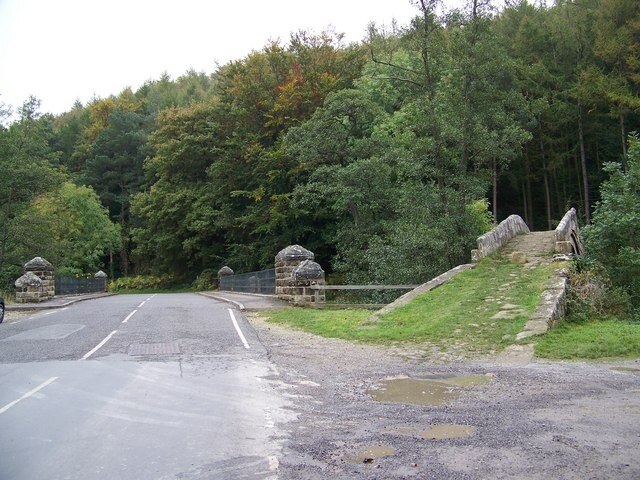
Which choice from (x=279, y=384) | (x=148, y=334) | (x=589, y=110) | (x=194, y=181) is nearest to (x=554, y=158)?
(x=589, y=110)

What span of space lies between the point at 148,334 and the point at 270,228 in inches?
988

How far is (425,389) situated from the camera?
25.5 feet

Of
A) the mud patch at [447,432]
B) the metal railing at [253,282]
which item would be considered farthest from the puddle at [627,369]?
the metal railing at [253,282]

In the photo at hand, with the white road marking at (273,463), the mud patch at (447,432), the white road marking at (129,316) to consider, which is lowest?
the mud patch at (447,432)

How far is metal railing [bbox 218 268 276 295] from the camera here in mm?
24705

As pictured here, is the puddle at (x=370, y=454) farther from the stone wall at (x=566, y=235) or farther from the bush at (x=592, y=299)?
the stone wall at (x=566, y=235)

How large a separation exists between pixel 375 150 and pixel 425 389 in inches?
838

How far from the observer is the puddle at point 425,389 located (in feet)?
23.4

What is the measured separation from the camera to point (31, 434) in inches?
222

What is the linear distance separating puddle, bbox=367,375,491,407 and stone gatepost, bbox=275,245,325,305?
438 inches

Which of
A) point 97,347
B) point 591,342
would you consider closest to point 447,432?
point 591,342

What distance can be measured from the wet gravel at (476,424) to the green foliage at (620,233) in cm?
971

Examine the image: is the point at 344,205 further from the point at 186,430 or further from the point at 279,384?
the point at 186,430

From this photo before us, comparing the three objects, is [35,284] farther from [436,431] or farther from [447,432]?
[447,432]
